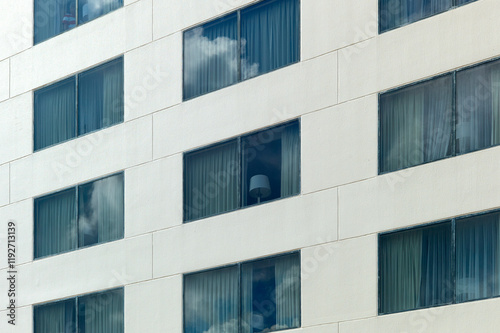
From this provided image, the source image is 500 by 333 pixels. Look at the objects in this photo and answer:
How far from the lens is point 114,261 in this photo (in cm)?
2652

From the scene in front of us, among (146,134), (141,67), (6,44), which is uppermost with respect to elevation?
(6,44)

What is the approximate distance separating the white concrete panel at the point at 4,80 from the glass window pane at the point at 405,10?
42.6 feet

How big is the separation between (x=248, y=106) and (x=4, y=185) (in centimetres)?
913

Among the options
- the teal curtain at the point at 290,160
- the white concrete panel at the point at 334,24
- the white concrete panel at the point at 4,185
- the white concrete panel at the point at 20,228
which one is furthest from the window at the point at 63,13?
the teal curtain at the point at 290,160

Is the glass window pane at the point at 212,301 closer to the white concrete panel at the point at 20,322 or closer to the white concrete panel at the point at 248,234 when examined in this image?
the white concrete panel at the point at 248,234

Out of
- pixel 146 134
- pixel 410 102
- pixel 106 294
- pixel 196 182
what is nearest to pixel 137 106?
pixel 146 134

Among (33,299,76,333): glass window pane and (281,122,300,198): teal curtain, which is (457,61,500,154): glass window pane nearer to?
(281,122,300,198): teal curtain

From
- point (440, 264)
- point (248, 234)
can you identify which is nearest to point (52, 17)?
point (248, 234)

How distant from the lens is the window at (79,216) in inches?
1066

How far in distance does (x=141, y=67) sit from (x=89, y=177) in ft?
10.8

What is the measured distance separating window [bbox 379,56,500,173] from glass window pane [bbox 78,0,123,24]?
9.40 m

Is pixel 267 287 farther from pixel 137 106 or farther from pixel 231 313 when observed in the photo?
pixel 137 106

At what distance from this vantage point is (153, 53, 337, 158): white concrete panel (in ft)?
75.9

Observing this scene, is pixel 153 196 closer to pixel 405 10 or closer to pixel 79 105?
pixel 79 105
